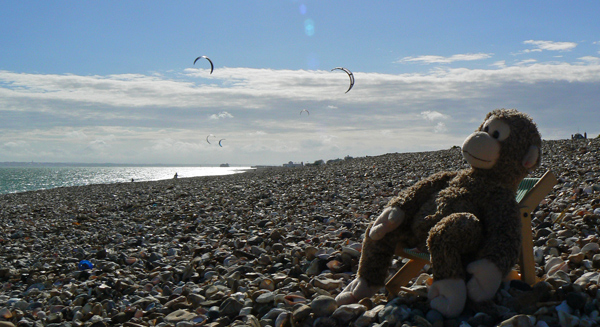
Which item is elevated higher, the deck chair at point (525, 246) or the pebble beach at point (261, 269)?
the deck chair at point (525, 246)

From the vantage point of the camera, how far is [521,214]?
10.2ft

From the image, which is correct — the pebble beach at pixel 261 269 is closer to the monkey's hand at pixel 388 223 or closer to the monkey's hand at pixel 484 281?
the monkey's hand at pixel 484 281

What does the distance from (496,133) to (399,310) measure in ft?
4.70

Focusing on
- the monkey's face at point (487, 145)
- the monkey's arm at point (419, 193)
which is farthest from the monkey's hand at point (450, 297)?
the monkey's face at point (487, 145)

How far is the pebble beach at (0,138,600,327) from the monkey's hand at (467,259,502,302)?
0.19 feet

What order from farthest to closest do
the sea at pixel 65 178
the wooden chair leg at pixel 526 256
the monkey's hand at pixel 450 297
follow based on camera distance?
the sea at pixel 65 178, the wooden chair leg at pixel 526 256, the monkey's hand at pixel 450 297

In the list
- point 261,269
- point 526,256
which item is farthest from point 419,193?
point 261,269

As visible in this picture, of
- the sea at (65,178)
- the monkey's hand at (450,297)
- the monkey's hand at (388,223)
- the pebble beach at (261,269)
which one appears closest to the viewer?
the monkey's hand at (450,297)

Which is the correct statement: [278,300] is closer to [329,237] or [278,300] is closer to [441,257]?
[441,257]

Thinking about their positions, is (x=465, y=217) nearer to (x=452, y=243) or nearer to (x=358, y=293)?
(x=452, y=243)

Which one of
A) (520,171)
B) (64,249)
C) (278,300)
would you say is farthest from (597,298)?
(64,249)

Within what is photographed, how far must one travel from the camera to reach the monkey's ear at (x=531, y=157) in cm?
317

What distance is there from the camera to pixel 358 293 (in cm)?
335

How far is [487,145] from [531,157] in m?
0.34
